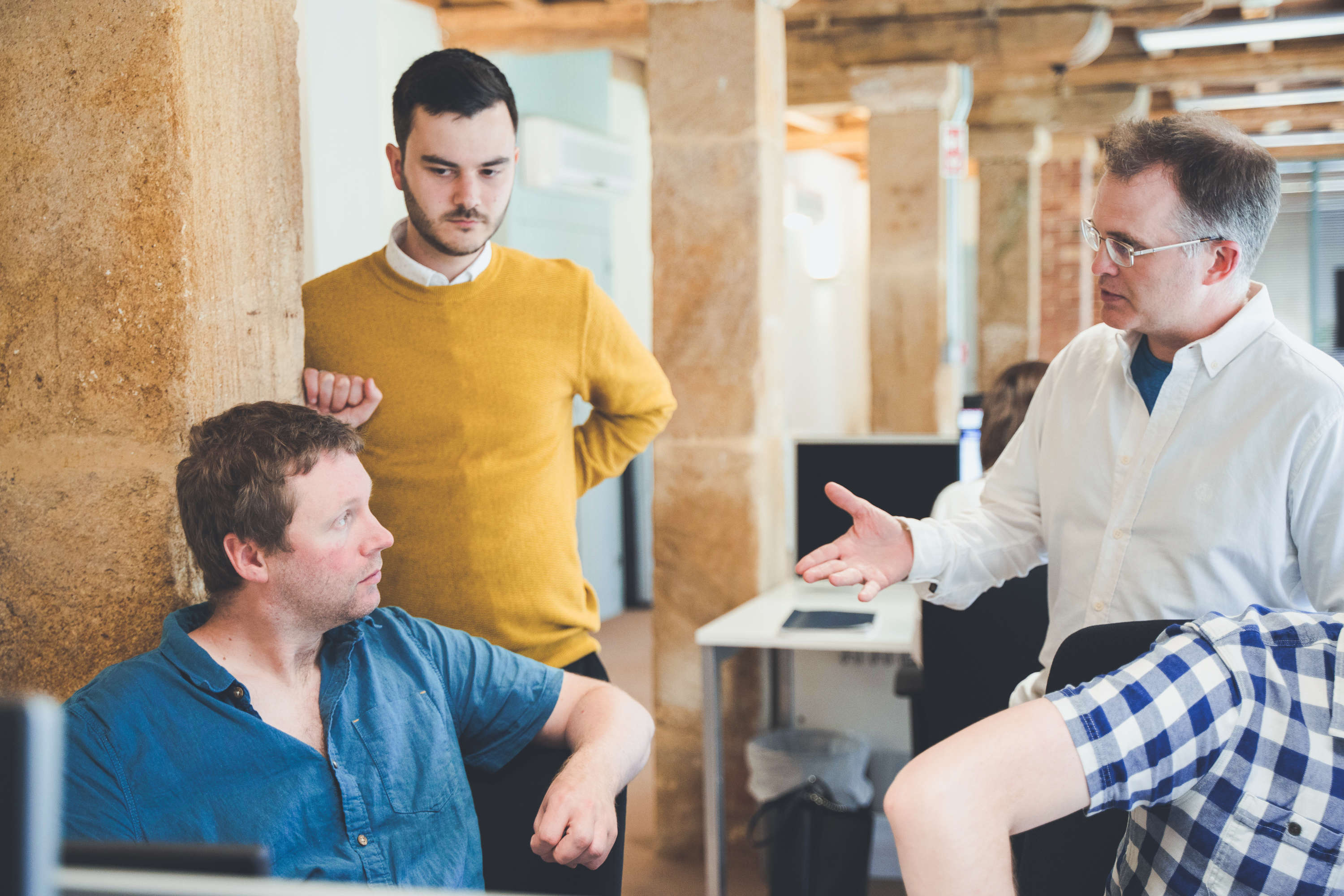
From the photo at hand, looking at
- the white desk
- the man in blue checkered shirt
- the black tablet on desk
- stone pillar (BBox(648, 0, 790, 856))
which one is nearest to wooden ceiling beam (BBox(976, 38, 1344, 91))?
stone pillar (BBox(648, 0, 790, 856))

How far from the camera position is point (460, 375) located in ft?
5.83

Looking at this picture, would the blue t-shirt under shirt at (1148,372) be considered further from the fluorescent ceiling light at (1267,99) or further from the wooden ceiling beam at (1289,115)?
the wooden ceiling beam at (1289,115)

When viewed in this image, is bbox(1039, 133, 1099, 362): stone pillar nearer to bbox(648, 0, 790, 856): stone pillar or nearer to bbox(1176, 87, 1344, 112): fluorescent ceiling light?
bbox(1176, 87, 1344, 112): fluorescent ceiling light

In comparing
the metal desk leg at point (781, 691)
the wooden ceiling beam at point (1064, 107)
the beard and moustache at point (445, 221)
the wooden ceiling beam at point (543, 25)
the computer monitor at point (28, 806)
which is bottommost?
the metal desk leg at point (781, 691)

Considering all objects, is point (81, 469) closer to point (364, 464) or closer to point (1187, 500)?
point (364, 464)

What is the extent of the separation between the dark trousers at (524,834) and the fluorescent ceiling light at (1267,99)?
7955 millimetres

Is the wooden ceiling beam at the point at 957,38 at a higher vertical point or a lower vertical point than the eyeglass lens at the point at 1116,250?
higher

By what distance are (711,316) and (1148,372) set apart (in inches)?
64.1

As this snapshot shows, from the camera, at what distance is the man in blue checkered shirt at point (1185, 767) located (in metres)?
0.99

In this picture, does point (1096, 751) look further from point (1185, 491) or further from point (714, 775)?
point (714, 775)

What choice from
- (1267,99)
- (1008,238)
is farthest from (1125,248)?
(1267,99)

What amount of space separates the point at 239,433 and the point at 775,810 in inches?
91.5

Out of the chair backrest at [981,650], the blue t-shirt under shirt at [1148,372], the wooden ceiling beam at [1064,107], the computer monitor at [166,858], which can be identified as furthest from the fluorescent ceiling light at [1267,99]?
the computer monitor at [166,858]

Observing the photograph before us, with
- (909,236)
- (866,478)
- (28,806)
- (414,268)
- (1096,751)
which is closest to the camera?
(28,806)
